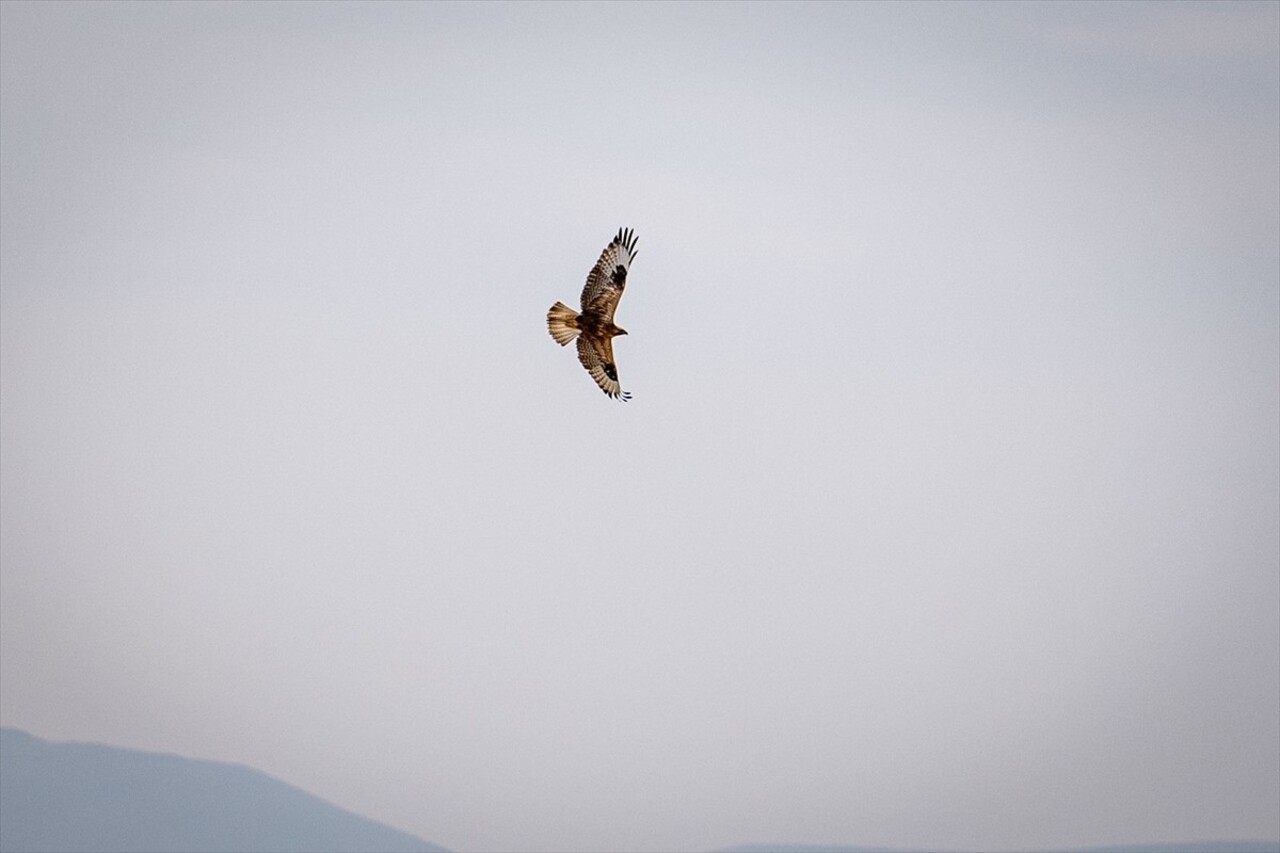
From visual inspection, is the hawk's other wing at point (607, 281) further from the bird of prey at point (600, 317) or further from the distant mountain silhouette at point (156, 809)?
the distant mountain silhouette at point (156, 809)

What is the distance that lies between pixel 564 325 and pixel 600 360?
854 mm

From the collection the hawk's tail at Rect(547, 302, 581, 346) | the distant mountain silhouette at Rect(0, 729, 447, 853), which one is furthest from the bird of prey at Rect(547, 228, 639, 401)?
the distant mountain silhouette at Rect(0, 729, 447, 853)

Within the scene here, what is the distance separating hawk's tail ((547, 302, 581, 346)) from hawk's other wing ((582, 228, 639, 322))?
0.29 m

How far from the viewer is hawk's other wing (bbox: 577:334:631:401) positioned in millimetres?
31266

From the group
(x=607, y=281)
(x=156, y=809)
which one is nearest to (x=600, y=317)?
(x=607, y=281)

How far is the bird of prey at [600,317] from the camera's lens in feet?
102

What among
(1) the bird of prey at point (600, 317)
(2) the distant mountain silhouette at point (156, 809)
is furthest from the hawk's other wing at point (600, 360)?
(2) the distant mountain silhouette at point (156, 809)

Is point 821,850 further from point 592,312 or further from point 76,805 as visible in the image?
point 592,312

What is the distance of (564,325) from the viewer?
3145cm

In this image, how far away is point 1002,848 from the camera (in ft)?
533

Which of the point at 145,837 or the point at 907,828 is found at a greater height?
the point at 907,828

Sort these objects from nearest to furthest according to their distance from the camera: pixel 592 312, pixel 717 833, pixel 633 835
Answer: pixel 592 312 → pixel 633 835 → pixel 717 833

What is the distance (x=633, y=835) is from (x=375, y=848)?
72.7ft

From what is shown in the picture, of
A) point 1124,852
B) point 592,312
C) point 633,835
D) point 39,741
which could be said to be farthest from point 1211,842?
point 592,312
